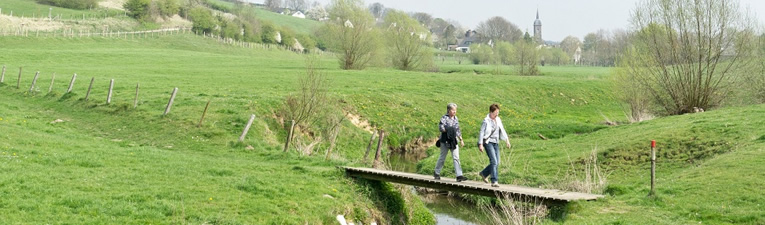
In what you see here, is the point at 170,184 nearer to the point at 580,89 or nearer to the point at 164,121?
the point at 164,121

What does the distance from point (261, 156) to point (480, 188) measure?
1046 centimetres

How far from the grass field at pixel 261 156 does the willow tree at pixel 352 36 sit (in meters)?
21.1

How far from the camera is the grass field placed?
18.2 m

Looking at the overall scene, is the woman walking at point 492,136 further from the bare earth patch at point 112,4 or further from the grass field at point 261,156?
the bare earth patch at point 112,4

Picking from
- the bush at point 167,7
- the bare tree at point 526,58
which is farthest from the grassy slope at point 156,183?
the bush at point 167,7

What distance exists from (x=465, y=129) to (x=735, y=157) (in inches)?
873

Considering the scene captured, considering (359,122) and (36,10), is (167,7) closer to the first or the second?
(36,10)

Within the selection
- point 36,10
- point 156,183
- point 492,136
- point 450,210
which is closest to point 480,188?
point 492,136

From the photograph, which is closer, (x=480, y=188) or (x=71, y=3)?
(x=480, y=188)

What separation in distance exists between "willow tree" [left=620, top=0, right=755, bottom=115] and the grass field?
6227 millimetres

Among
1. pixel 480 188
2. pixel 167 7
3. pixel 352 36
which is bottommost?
pixel 480 188

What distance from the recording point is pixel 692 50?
43.9m

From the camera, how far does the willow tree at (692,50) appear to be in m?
43.3

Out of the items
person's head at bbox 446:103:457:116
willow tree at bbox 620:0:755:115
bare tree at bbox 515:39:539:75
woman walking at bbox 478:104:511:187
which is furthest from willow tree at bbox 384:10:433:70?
woman walking at bbox 478:104:511:187
